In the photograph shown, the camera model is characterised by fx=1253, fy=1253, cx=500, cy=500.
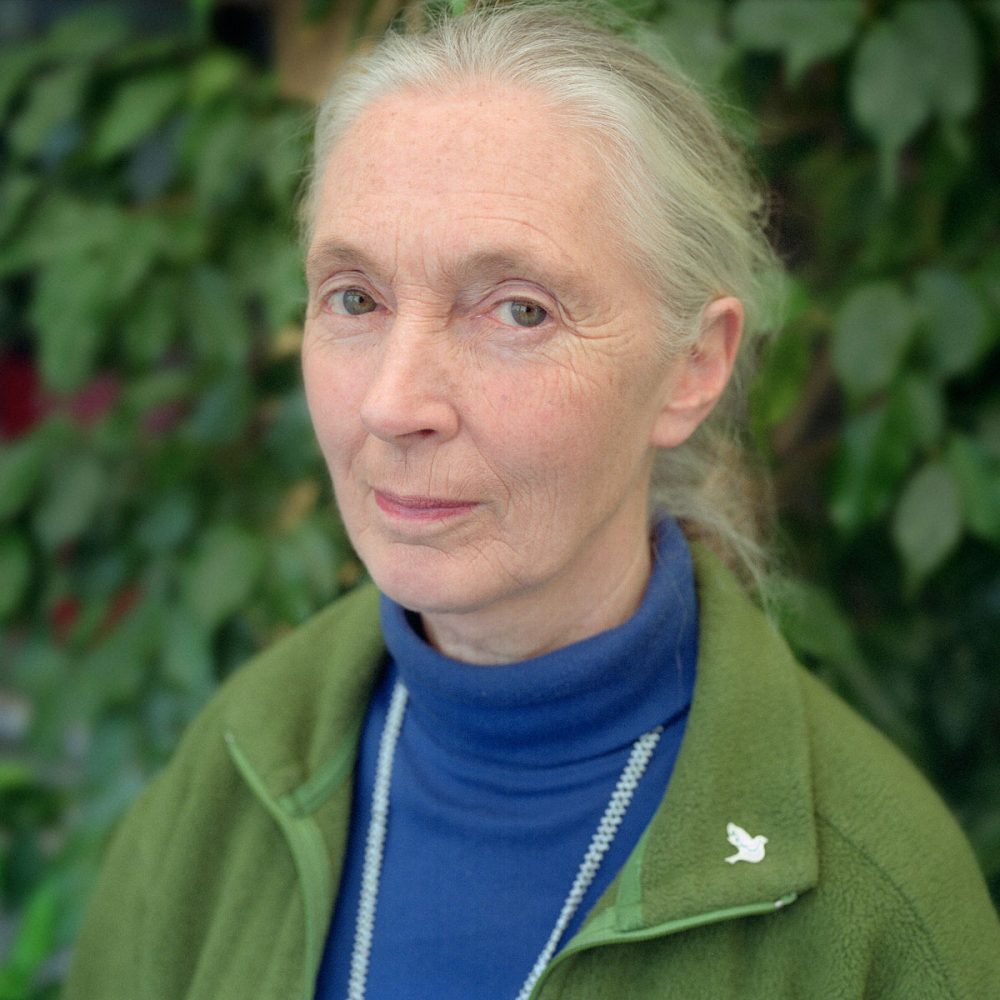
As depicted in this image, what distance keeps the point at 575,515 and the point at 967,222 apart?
2.53 ft

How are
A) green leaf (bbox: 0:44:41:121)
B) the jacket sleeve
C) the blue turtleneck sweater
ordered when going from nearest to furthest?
the blue turtleneck sweater < the jacket sleeve < green leaf (bbox: 0:44:41:121)

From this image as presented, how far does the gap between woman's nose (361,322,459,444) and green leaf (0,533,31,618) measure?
955 millimetres

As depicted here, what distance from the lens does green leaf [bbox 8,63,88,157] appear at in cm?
171

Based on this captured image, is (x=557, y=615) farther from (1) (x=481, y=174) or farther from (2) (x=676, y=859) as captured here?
(1) (x=481, y=174)

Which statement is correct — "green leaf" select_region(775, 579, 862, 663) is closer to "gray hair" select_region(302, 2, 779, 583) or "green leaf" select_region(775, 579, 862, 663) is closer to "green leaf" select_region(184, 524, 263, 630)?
"gray hair" select_region(302, 2, 779, 583)

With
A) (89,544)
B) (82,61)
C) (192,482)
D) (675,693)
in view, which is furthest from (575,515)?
(82,61)

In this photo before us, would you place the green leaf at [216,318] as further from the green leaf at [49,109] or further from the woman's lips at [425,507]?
the woman's lips at [425,507]

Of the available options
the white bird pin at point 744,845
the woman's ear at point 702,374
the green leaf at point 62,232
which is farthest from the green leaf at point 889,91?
the green leaf at point 62,232

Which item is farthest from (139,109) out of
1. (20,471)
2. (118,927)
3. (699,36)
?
(118,927)

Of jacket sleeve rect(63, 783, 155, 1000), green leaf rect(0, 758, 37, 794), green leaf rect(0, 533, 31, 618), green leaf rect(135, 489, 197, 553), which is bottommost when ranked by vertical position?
jacket sleeve rect(63, 783, 155, 1000)

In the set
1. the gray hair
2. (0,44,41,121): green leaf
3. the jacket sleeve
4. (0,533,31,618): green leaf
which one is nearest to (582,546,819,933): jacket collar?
the gray hair

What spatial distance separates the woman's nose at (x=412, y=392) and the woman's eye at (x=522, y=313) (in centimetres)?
5

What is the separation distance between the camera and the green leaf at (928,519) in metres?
1.36

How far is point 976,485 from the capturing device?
4.49 ft
